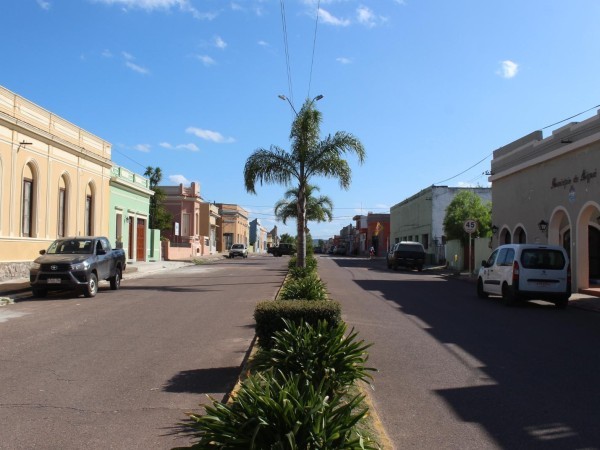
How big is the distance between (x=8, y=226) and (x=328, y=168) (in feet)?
38.8

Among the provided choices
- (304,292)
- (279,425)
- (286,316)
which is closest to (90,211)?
(304,292)

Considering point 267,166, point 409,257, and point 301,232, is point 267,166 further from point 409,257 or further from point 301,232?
point 409,257

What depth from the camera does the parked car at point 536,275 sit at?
1540 cm

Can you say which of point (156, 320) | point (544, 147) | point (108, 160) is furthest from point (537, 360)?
point (108, 160)

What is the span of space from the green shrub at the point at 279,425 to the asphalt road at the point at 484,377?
1.24 meters

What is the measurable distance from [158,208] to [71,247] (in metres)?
34.3

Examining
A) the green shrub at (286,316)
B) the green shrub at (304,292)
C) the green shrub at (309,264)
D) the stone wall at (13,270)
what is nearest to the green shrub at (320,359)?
the green shrub at (286,316)

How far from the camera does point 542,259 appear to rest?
51.4 feet

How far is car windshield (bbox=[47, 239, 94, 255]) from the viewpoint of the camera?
1769 cm

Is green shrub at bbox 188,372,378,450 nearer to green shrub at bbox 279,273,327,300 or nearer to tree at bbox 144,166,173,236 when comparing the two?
green shrub at bbox 279,273,327,300

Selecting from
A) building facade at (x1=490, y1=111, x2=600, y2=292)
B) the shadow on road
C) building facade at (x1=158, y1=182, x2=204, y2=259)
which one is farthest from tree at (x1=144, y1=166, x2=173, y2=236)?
the shadow on road

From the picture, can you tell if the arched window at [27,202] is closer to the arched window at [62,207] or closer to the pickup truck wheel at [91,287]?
the arched window at [62,207]

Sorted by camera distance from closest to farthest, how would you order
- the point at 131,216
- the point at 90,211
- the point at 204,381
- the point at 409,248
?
the point at 204,381 → the point at 90,211 → the point at 409,248 → the point at 131,216

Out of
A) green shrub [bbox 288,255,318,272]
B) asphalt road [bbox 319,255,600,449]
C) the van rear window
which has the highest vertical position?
the van rear window
